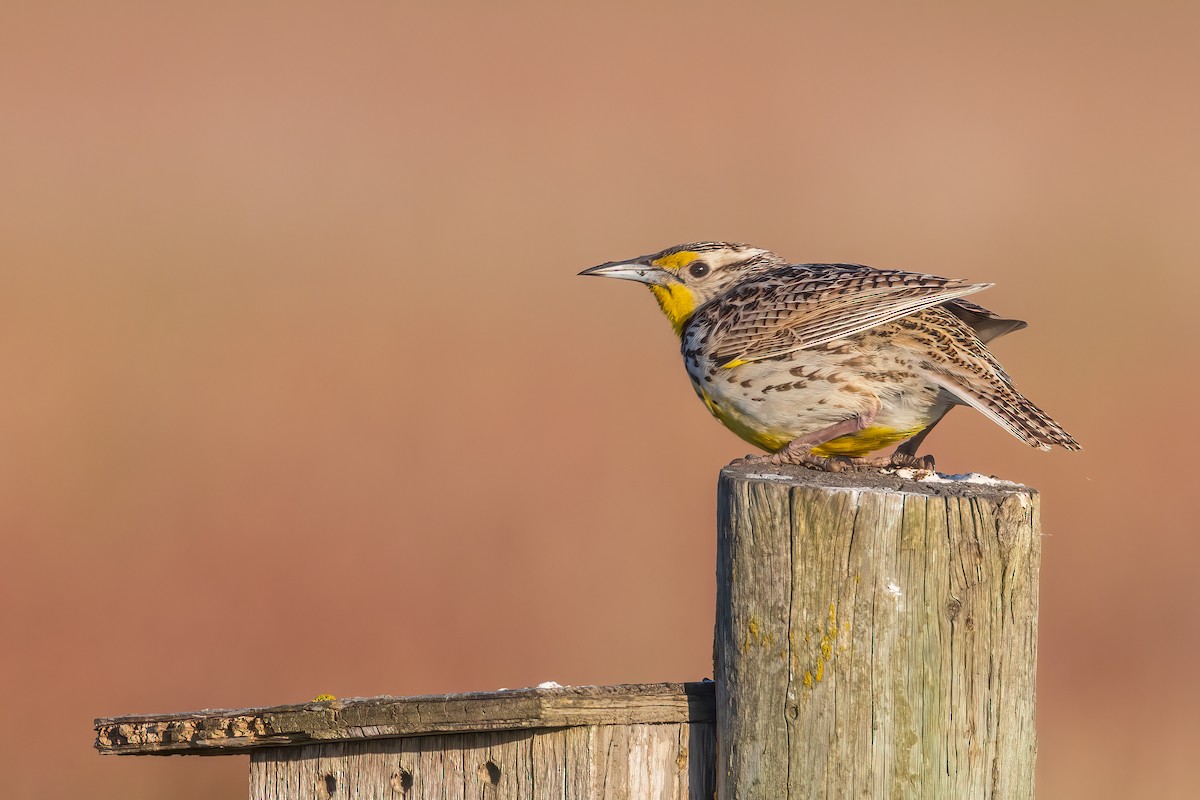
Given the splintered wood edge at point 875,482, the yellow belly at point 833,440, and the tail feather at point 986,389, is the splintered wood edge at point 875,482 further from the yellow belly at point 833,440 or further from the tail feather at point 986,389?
the yellow belly at point 833,440

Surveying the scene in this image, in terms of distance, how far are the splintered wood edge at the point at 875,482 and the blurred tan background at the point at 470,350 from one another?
14.0 ft

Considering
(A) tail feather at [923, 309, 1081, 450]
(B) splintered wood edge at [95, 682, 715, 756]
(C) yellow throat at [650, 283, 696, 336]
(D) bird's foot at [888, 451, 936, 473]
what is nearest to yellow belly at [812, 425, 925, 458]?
(D) bird's foot at [888, 451, 936, 473]

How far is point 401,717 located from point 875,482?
1192 millimetres

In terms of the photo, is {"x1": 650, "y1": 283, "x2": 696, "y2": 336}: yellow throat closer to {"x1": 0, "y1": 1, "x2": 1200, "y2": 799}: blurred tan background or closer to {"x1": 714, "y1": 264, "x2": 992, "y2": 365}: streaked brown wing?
{"x1": 714, "y1": 264, "x2": 992, "y2": 365}: streaked brown wing

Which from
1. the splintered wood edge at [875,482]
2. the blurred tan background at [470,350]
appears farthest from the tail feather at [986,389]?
the blurred tan background at [470,350]

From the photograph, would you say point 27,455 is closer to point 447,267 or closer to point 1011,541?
point 447,267

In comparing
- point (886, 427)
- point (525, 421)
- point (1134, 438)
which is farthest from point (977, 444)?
point (886, 427)

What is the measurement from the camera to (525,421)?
12406 mm

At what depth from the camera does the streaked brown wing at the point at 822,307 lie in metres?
4.78

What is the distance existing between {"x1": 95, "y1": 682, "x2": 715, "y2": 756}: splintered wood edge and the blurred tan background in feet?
12.8

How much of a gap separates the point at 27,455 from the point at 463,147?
10.6m

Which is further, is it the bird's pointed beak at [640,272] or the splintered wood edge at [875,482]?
the bird's pointed beak at [640,272]

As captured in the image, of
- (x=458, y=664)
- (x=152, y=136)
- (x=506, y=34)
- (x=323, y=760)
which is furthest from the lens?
(x=506, y=34)

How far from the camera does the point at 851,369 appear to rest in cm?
480
